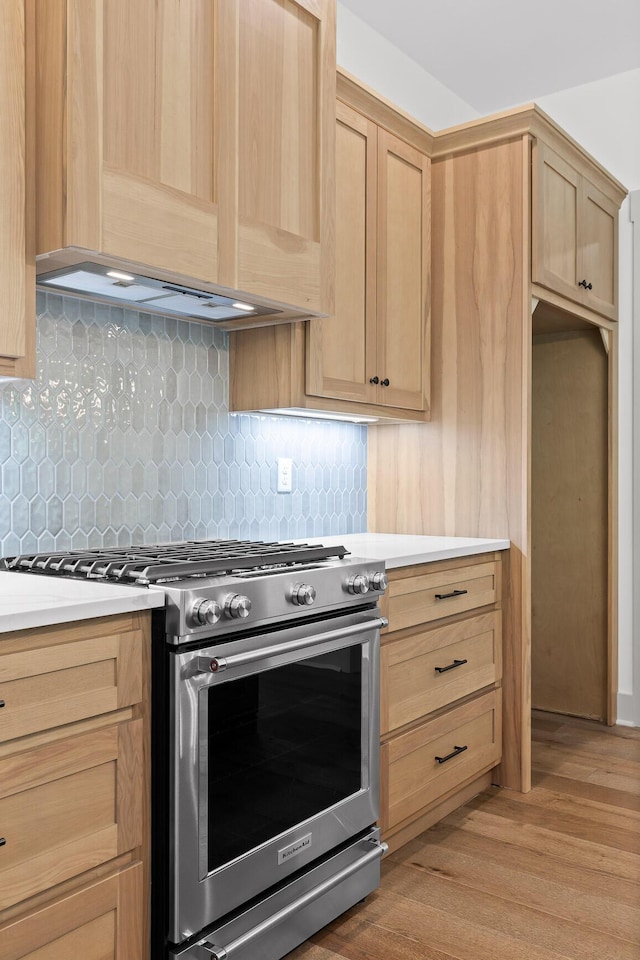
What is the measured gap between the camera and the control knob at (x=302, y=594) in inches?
71.5

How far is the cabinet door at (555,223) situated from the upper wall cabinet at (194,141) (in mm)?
958

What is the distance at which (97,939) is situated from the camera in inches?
57.1

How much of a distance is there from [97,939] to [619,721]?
287 centimetres

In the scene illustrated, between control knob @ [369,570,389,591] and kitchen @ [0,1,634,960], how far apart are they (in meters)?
0.65

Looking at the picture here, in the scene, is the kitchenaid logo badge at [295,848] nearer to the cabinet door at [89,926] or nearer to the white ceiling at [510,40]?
the cabinet door at [89,926]

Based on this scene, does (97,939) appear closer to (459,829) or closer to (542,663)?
(459,829)

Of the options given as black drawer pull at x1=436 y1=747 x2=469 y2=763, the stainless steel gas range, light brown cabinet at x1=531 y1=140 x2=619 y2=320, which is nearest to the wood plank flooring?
the stainless steel gas range

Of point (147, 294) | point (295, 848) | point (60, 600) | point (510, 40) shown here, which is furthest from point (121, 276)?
point (510, 40)

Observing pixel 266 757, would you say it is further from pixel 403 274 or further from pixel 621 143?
pixel 621 143

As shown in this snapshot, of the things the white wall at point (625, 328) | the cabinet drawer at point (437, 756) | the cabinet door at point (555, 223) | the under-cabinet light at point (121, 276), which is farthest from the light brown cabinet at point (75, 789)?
the white wall at point (625, 328)

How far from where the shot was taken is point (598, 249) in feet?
11.4

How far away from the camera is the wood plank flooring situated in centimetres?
189

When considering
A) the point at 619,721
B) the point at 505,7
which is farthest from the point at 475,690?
the point at 505,7

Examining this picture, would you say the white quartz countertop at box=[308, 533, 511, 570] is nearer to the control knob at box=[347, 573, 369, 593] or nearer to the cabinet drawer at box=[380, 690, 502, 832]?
the control knob at box=[347, 573, 369, 593]
